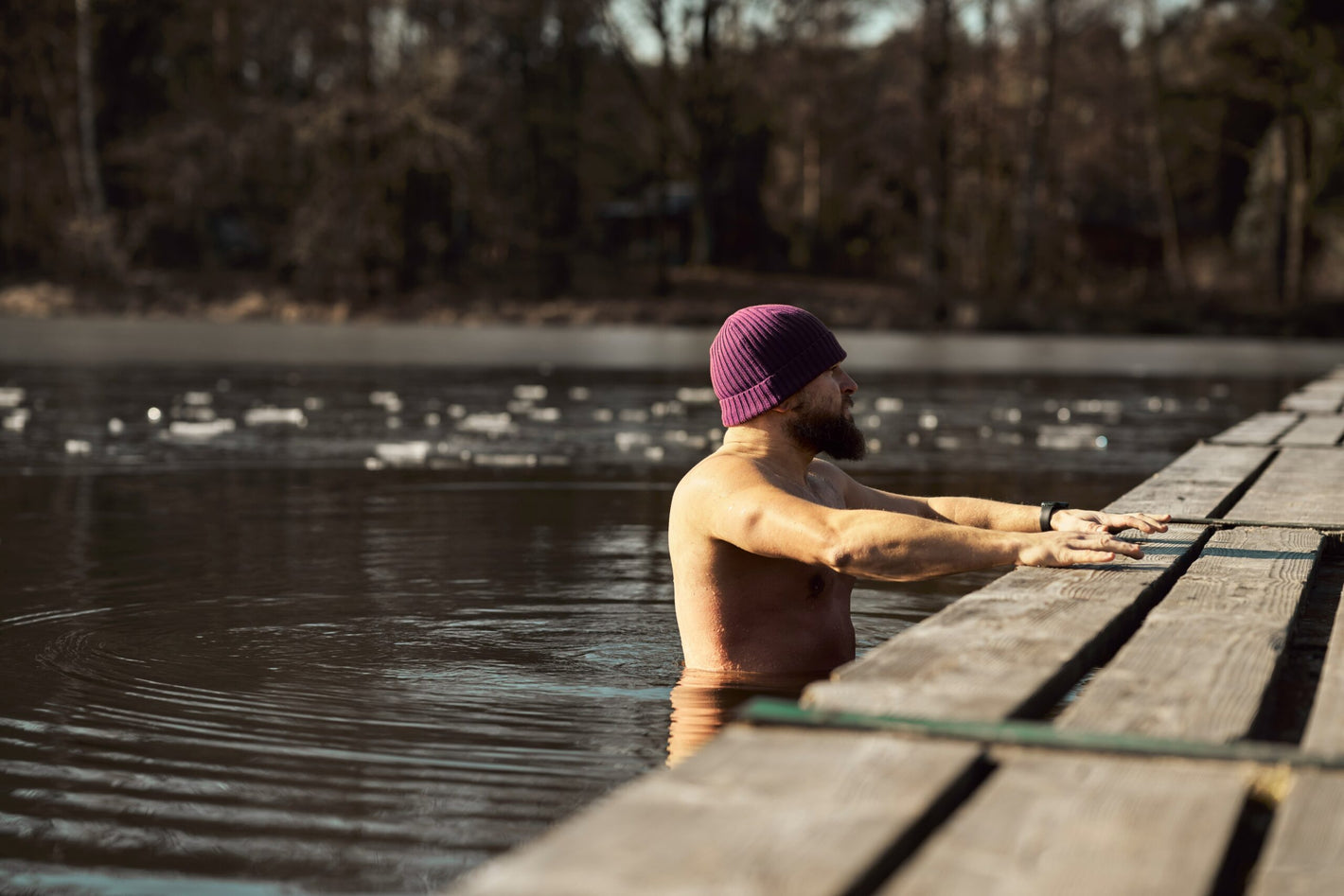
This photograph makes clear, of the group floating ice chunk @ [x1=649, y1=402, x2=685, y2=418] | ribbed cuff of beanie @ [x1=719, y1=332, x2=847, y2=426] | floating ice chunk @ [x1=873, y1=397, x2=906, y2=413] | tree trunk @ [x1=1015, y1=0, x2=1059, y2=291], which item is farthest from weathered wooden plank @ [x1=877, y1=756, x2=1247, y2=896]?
tree trunk @ [x1=1015, y1=0, x2=1059, y2=291]

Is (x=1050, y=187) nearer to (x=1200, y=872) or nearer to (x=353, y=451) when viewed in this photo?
(x=353, y=451)

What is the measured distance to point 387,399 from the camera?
18.3 meters

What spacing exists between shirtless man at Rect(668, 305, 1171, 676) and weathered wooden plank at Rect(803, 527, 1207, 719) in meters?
0.18

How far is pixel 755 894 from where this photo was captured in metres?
2.31

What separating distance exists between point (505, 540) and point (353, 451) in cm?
435

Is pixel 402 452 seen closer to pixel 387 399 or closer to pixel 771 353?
pixel 387 399

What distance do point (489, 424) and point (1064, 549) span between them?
10.8 metres

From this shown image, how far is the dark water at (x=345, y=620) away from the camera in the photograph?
409 centimetres

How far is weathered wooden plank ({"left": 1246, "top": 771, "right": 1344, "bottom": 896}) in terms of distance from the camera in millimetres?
2422

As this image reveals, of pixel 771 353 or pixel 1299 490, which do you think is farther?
pixel 1299 490

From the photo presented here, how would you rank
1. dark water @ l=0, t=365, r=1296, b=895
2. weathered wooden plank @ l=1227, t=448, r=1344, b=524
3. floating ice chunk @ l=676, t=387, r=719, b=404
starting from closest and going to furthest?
dark water @ l=0, t=365, r=1296, b=895 < weathered wooden plank @ l=1227, t=448, r=1344, b=524 < floating ice chunk @ l=676, t=387, r=719, b=404

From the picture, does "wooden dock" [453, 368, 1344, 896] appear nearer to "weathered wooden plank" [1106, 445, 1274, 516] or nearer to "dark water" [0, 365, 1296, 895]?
"dark water" [0, 365, 1296, 895]

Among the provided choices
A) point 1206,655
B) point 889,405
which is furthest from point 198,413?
point 1206,655

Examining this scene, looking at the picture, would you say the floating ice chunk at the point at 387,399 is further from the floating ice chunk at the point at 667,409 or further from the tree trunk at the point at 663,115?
the tree trunk at the point at 663,115
